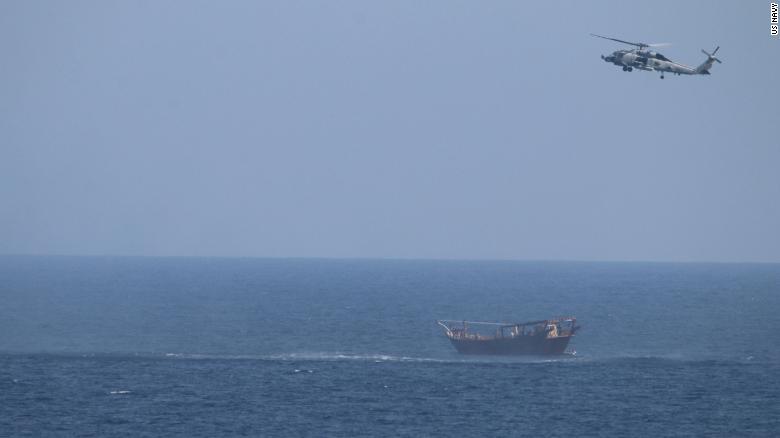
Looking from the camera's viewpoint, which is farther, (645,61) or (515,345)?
(515,345)

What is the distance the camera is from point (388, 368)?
352 ft

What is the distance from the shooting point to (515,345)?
118 metres

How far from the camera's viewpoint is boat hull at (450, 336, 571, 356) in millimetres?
118188

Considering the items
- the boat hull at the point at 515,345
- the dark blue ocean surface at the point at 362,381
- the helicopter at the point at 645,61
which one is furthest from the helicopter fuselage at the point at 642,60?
the boat hull at the point at 515,345

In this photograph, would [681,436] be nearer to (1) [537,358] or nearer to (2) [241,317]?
(1) [537,358]

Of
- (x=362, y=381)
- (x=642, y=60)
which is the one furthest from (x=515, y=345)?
(x=642, y=60)

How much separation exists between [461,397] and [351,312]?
285 ft

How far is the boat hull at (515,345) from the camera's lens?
4653 inches

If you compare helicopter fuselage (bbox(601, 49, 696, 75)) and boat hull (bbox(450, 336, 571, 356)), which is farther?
boat hull (bbox(450, 336, 571, 356))

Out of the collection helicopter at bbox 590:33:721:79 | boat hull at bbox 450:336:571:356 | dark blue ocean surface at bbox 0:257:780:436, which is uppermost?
helicopter at bbox 590:33:721:79

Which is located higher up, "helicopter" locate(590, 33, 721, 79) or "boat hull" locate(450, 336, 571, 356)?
"helicopter" locate(590, 33, 721, 79)

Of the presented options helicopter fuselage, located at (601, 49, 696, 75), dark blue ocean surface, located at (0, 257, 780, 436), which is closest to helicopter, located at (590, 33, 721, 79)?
helicopter fuselage, located at (601, 49, 696, 75)

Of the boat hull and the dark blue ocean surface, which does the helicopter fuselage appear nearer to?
the dark blue ocean surface

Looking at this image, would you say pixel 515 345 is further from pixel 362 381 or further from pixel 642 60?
pixel 642 60
